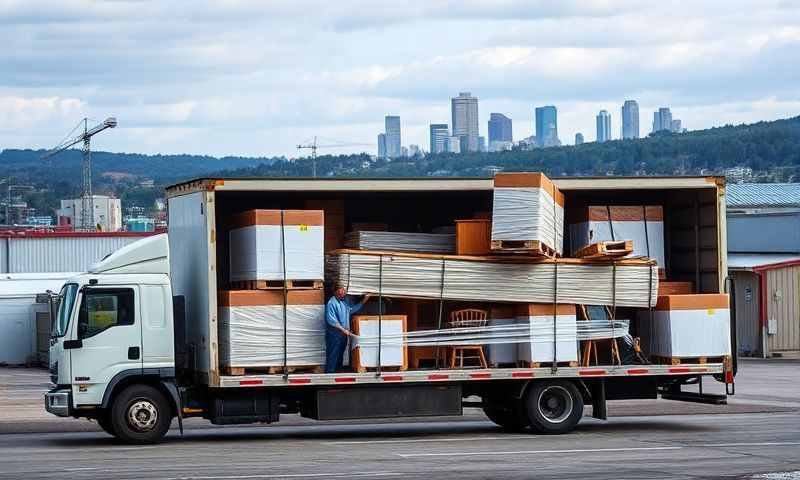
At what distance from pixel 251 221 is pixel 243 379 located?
2257mm

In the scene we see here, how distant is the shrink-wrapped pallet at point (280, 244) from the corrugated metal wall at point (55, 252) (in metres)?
31.9

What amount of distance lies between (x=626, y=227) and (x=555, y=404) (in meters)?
3.12

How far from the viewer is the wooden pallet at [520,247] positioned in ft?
61.0

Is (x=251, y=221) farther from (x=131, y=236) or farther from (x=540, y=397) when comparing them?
(x=131, y=236)

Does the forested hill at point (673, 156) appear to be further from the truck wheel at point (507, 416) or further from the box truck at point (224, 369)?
the box truck at point (224, 369)

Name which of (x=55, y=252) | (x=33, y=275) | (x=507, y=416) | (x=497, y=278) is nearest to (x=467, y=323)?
(x=497, y=278)

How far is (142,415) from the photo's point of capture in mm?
18188

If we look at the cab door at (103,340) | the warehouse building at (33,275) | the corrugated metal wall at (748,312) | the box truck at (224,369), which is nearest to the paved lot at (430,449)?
the box truck at (224,369)

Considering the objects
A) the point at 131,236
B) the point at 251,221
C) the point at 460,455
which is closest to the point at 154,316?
the point at 251,221

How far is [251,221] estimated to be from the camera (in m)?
18.4

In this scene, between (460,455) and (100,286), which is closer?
(460,455)

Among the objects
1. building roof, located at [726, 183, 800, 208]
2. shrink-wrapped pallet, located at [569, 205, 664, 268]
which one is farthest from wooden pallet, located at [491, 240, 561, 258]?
building roof, located at [726, 183, 800, 208]

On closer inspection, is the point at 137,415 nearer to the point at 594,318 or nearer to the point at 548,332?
the point at 548,332

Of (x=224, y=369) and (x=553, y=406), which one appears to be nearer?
(x=224, y=369)
